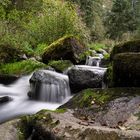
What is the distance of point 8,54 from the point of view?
1272 cm

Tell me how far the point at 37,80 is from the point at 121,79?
9.41 feet

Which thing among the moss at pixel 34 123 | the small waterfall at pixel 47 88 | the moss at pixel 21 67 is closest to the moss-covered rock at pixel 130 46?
the small waterfall at pixel 47 88

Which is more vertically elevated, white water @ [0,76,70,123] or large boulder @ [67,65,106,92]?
large boulder @ [67,65,106,92]

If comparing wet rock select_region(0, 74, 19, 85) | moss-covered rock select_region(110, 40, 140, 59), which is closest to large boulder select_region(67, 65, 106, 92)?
moss-covered rock select_region(110, 40, 140, 59)

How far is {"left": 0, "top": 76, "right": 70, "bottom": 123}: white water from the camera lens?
28.6 feet

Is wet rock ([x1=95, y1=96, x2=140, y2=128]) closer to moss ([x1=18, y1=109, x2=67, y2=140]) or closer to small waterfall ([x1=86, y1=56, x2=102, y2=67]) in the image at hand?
moss ([x1=18, y1=109, x2=67, y2=140])

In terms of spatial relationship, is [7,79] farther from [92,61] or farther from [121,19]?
[121,19]

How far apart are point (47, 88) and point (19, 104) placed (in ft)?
2.99

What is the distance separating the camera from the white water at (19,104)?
8719 millimetres

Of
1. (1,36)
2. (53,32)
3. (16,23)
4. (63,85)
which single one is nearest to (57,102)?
(63,85)

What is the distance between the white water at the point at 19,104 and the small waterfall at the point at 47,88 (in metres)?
0.22

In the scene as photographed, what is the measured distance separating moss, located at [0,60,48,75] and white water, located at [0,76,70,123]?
0.60m

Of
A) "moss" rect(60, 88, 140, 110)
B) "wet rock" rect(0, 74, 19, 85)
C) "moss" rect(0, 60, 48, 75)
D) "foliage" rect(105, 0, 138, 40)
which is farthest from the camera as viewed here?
"foliage" rect(105, 0, 138, 40)

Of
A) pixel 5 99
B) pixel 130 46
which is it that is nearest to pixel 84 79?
pixel 130 46
